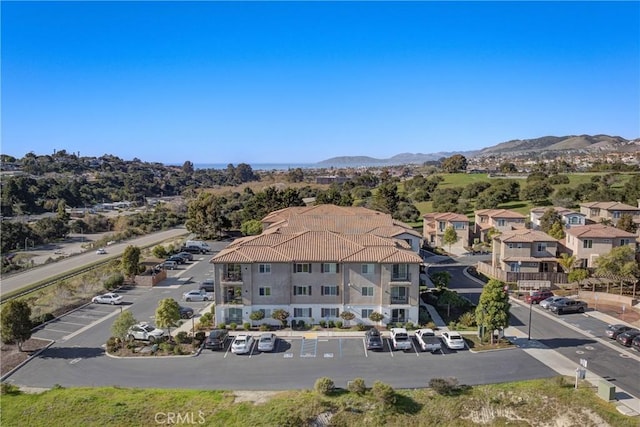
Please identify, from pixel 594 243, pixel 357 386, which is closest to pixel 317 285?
pixel 357 386

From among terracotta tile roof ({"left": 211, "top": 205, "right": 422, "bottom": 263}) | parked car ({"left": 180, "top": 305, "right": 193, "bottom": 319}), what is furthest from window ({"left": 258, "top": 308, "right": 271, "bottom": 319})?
parked car ({"left": 180, "top": 305, "right": 193, "bottom": 319})

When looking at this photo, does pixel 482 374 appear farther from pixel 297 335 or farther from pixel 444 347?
pixel 297 335

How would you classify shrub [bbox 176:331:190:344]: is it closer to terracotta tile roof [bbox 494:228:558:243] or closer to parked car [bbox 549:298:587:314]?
parked car [bbox 549:298:587:314]

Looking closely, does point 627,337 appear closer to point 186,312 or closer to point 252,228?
point 186,312

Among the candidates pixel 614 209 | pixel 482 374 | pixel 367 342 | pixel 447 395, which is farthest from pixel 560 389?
pixel 614 209

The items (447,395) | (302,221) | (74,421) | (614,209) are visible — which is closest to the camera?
(74,421)
